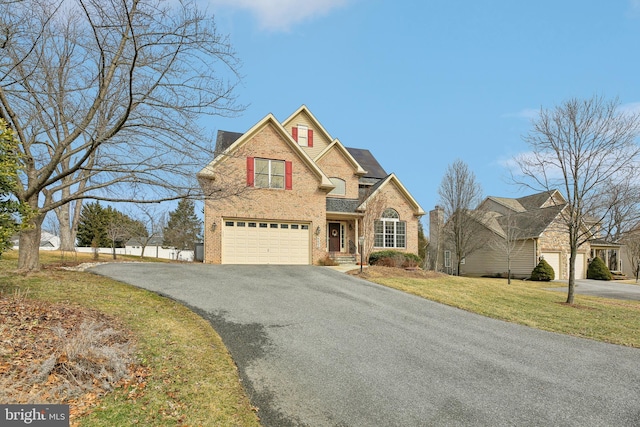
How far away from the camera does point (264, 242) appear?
18.6 meters

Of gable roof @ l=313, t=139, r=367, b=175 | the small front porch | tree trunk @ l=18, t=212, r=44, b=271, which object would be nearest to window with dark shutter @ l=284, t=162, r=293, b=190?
the small front porch

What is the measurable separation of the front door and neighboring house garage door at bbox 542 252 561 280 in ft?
49.5

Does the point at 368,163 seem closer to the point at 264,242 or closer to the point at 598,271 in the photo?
the point at 264,242

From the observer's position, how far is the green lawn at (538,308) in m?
9.16

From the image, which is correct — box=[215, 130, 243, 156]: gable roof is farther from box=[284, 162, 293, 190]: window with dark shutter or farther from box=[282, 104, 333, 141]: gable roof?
box=[284, 162, 293, 190]: window with dark shutter

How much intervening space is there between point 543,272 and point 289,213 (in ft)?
57.2

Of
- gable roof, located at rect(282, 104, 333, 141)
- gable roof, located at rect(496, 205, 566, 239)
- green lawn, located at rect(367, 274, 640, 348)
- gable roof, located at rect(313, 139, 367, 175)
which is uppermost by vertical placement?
gable roof, located at rect(282, 104, 333, 141)

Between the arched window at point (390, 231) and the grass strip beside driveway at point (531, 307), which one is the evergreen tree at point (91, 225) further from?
the grass strip beside driveway at point (531, 307)

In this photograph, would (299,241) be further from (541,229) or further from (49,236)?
(49,236)

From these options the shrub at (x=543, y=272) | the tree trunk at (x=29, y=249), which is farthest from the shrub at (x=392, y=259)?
the tree trunk at (x=29, y=249)

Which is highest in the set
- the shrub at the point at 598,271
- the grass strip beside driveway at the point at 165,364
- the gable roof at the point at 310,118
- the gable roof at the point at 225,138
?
the gable roof at the point at 310,118

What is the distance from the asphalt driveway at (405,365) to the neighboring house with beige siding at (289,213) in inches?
278

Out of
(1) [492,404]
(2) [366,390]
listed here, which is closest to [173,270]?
(2) [366,390]

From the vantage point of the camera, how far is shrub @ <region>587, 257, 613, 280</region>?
26.8 meters
